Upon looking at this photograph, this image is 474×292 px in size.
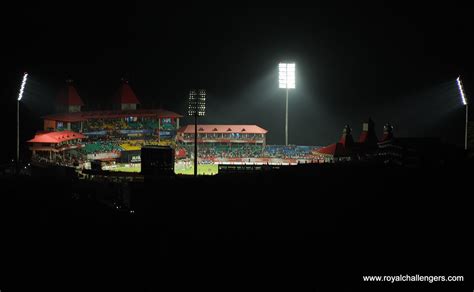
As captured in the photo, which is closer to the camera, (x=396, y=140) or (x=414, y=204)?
(x=414, y=204)

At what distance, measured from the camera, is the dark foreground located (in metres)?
19.8

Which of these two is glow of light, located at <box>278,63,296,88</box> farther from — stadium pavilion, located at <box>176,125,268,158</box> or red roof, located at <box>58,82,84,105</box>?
red roof, located at <box>58,82,84,105</box>

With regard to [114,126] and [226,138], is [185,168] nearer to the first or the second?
[226,138]

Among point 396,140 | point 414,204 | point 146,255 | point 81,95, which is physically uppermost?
point 81,95

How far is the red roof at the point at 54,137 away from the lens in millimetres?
50969

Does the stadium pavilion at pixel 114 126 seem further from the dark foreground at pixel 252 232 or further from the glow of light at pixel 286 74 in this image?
the dark foreground at pixel 252 232

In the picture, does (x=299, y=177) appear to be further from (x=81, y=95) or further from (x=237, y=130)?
(x=81, y=95)

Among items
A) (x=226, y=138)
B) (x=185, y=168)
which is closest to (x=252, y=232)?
(x=185, y=168)

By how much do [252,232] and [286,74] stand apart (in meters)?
35.1

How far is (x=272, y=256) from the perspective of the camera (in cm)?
2159

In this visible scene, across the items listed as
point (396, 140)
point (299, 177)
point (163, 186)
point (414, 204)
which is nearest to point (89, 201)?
point (163, 186)

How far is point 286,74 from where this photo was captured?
5697 cm

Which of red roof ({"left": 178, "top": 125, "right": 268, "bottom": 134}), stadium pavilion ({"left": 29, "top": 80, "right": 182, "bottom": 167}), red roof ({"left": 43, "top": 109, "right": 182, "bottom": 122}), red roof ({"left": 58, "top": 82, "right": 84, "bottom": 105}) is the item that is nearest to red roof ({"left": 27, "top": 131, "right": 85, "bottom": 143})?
stadium pavilion ({"left": 29, "top": 80, "right": 182, "bottom": 167})

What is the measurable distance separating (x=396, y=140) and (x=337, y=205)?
1191 cm
